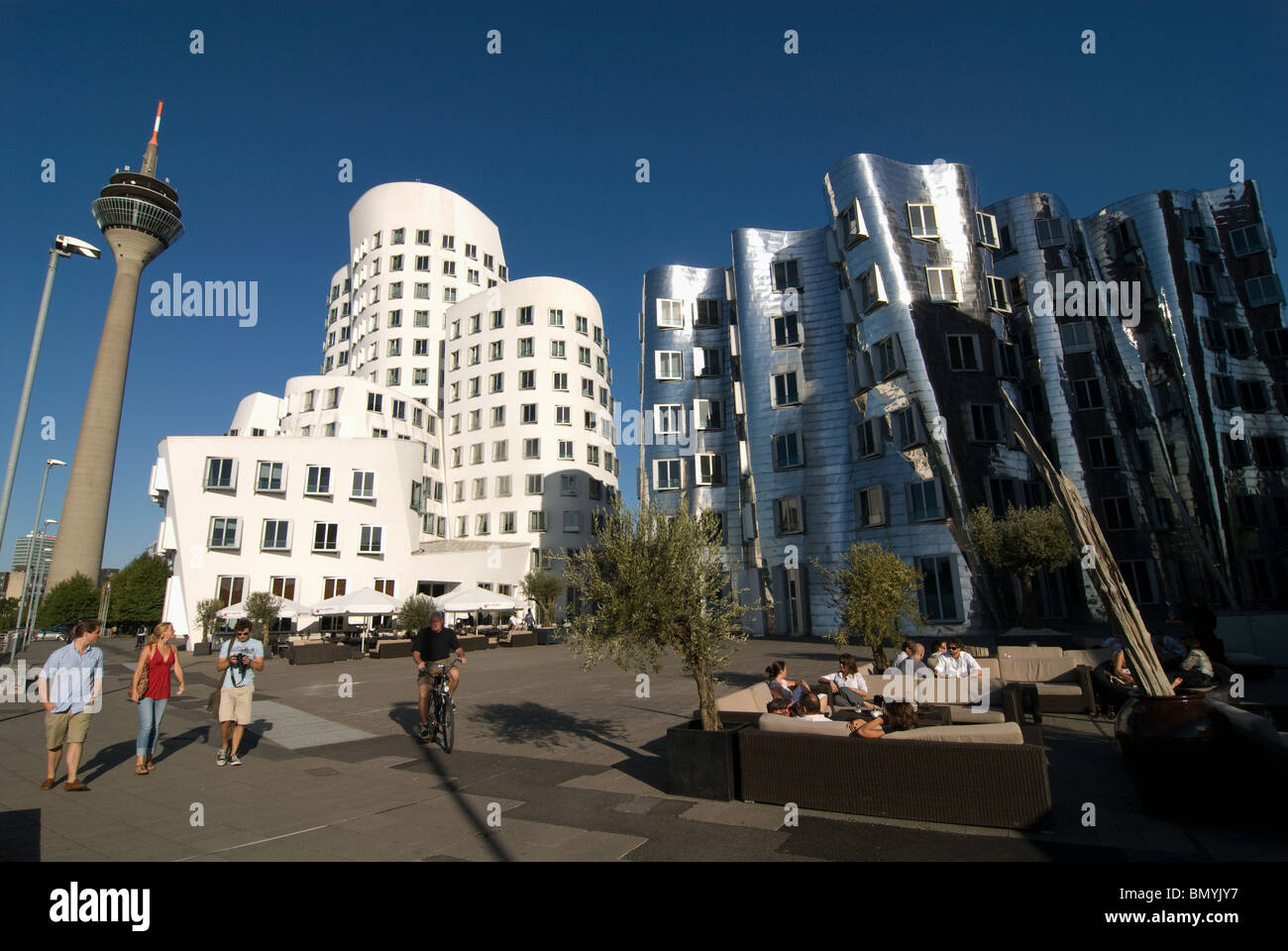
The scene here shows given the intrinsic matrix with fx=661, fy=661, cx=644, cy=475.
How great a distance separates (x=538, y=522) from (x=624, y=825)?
46356 mm

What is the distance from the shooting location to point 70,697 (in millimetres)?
8320

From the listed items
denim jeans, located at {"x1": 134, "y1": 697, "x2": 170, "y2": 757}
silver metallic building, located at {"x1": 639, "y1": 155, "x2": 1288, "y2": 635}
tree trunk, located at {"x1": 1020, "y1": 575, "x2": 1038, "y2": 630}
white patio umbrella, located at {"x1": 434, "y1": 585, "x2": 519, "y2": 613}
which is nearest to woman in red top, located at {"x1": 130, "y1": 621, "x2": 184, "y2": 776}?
denim jeans, located at {"x1": 134, "y1": 697, "x2": 170, "y2": 757}

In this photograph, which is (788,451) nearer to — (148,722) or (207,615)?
(148,722)

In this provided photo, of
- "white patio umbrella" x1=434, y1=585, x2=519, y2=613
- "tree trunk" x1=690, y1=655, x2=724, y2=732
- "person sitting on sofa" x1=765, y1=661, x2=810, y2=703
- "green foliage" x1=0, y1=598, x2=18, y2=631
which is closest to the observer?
"tree trunk" x1=690, y1=655, x2=724, y2=732

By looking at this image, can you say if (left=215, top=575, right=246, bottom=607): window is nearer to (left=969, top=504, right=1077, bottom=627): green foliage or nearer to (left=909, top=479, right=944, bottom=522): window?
(left=909, top=479, right=944, bottom=522): window

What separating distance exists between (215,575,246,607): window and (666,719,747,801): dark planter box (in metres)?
39.8

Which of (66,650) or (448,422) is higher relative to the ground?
(448,422)

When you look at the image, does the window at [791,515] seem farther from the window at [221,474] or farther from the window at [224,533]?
the window at [221,474]

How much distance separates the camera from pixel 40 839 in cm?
638

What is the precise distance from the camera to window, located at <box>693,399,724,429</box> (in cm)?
3947

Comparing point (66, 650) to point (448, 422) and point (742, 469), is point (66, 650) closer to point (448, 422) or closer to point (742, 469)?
point (742, 469)

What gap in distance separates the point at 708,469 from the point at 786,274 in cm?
1190

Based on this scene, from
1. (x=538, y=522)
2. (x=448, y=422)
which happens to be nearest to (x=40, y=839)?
(x=538, y=522)

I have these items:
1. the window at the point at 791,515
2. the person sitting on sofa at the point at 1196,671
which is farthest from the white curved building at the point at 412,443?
the person sitting on sofa at the point at 1196,671
